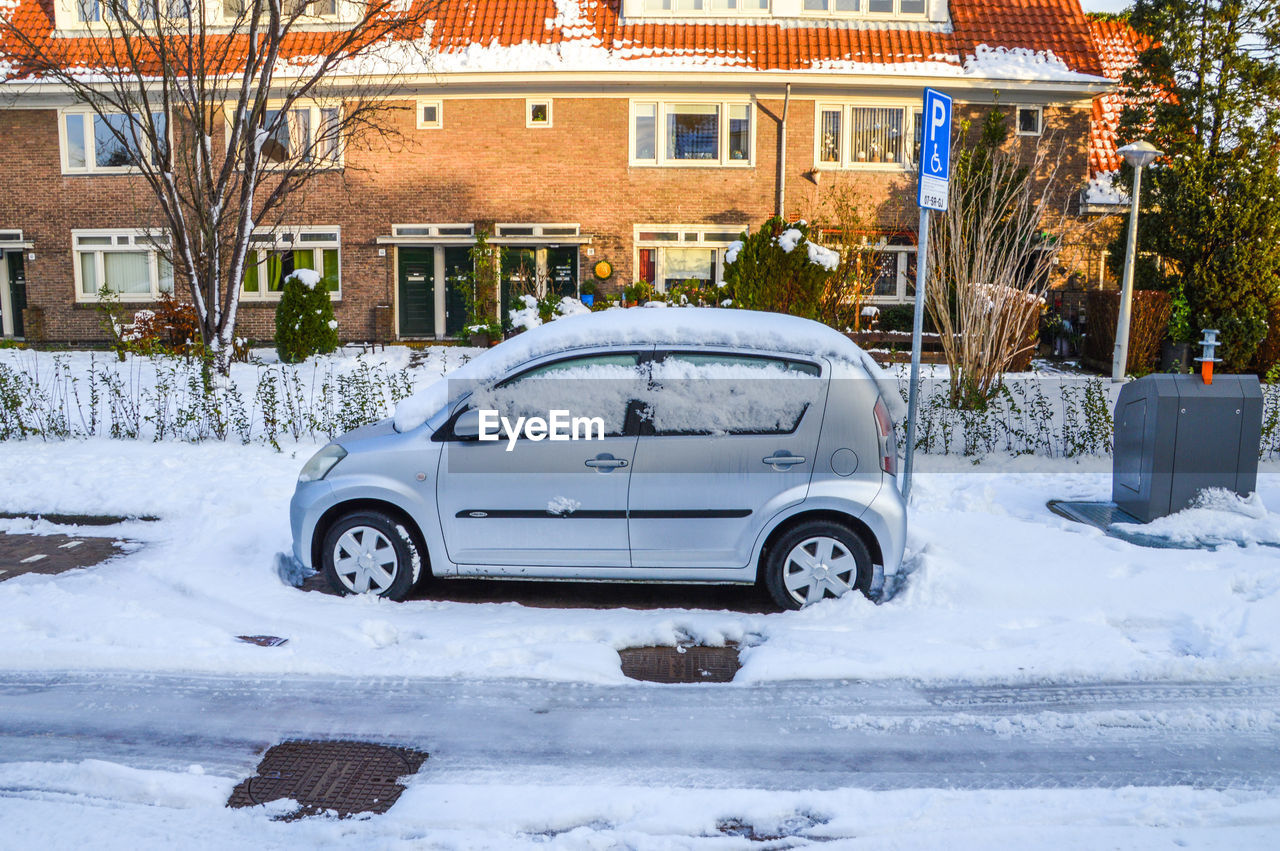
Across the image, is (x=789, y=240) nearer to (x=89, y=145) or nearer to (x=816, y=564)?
(x=816, y=564)

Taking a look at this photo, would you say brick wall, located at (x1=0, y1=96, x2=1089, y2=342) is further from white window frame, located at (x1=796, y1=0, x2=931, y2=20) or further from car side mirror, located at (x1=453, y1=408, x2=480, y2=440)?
car side mirror, located at (x1=453, y1=408, x2=480, y2=440)

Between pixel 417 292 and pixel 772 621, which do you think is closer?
pixel 772 621

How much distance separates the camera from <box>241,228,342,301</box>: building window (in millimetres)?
23797

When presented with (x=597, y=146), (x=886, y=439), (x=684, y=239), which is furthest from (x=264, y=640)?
(x=597, y=146)

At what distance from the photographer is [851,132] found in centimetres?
2323

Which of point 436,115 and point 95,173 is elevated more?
point 436,115

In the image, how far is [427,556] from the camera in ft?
21.3

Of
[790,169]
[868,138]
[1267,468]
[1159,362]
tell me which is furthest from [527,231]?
[1267,468]

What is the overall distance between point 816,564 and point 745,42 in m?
19.2

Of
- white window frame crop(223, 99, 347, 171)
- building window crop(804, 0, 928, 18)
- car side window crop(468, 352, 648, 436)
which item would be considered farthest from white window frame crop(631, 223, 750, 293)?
car side window crop(468, 352, 648, 436)

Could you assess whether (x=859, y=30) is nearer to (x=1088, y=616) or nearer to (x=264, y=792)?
(x=1088, y=616)

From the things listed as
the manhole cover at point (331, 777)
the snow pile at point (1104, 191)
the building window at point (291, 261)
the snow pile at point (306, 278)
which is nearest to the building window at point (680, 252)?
the building window at point (291, 261)

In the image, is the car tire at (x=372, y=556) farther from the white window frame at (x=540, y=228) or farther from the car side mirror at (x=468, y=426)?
the white window frame at (x=540, y=228)

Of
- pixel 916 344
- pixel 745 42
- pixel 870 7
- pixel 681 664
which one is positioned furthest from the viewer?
pixel 870 7
